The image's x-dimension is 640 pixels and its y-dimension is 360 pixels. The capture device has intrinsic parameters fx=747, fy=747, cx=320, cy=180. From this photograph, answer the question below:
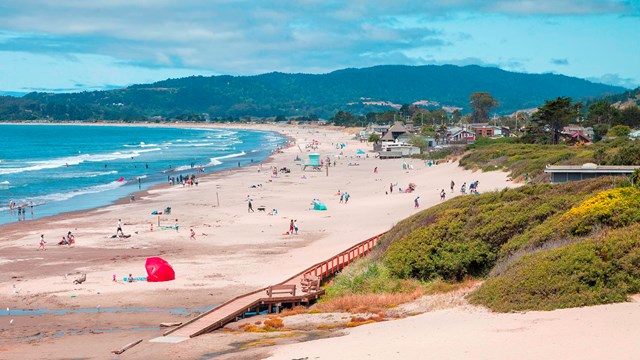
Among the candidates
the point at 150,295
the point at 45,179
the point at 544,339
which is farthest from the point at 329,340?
the point at 45,179

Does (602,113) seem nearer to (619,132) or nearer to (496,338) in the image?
(619,132)

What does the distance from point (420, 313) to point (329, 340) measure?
294 centimetres

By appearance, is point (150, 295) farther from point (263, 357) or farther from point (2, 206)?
point (2, 206)

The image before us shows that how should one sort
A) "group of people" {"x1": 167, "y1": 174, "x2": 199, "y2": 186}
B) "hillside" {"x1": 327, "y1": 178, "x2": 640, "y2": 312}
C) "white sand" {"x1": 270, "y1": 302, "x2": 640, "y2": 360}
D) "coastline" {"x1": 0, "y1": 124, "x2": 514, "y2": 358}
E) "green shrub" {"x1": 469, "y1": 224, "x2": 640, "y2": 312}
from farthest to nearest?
1. "group of people" {"x1": 167, "y1": 174, "x2": 199, "y2": 186}
2. "coastline" {"x1": 0, "y1": 124, "x2": 514, "y2": 358}
3. "hillside" {"x1": 327, "y1": 178, "x2": 640, "y2": 312}
4. "green shrub" {"x1": 469, "y1": 224, "x2": 640, "y2": 312}
5. "white sand" {"x1": 270, "y1": 302, "x2": 640, "y2": 360}

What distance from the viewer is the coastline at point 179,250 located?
20.1 metres

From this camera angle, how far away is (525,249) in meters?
19.2

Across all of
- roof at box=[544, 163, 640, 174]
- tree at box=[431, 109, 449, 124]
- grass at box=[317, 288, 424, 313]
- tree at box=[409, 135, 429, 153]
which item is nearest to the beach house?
roof at box=[544, 163, 640, 174]

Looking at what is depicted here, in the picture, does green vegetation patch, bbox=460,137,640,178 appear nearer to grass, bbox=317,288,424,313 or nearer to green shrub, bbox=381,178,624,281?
green shrub, bbox=381,178,624,281

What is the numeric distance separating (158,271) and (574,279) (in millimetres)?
14377

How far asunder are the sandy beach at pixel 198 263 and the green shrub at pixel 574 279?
0.53m

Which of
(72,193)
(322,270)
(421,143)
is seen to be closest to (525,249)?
(322,270)

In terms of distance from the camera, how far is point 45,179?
64688 mm

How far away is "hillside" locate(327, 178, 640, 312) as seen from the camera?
1526 cm

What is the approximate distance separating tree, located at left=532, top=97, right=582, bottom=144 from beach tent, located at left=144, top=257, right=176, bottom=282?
47.7 metres
